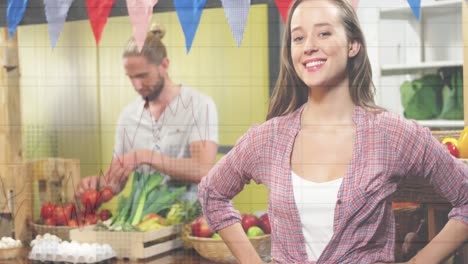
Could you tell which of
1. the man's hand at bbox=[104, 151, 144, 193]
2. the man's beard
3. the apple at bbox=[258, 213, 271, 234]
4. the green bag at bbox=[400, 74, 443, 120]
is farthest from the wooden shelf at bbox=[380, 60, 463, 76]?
the man's hand at bbox=[104, 151, 144, 193]

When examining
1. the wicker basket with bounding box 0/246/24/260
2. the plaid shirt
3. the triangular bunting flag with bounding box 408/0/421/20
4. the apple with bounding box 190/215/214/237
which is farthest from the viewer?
the wicker basket with bounding box 0/246/24/260

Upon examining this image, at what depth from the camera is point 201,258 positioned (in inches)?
74.2

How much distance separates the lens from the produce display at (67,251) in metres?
1.89

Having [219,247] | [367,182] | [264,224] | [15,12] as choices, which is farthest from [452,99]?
[15,12]

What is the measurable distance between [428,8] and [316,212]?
0.63m

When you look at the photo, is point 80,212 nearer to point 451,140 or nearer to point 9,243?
point 9,243

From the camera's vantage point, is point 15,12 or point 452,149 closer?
point 452,149

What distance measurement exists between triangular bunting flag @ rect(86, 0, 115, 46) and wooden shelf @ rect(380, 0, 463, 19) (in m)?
0.69

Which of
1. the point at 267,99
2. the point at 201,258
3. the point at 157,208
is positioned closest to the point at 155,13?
the point at 267,99

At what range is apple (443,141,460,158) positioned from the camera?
5.66ft

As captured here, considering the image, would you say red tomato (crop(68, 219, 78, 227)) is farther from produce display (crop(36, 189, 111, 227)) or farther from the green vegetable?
the green vegetable

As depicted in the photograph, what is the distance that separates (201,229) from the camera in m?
1.88

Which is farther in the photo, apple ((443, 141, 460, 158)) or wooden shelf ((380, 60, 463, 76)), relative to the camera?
wooden shelf ((380, 60, 463, 76))

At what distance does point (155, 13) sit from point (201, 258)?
2.05ft
